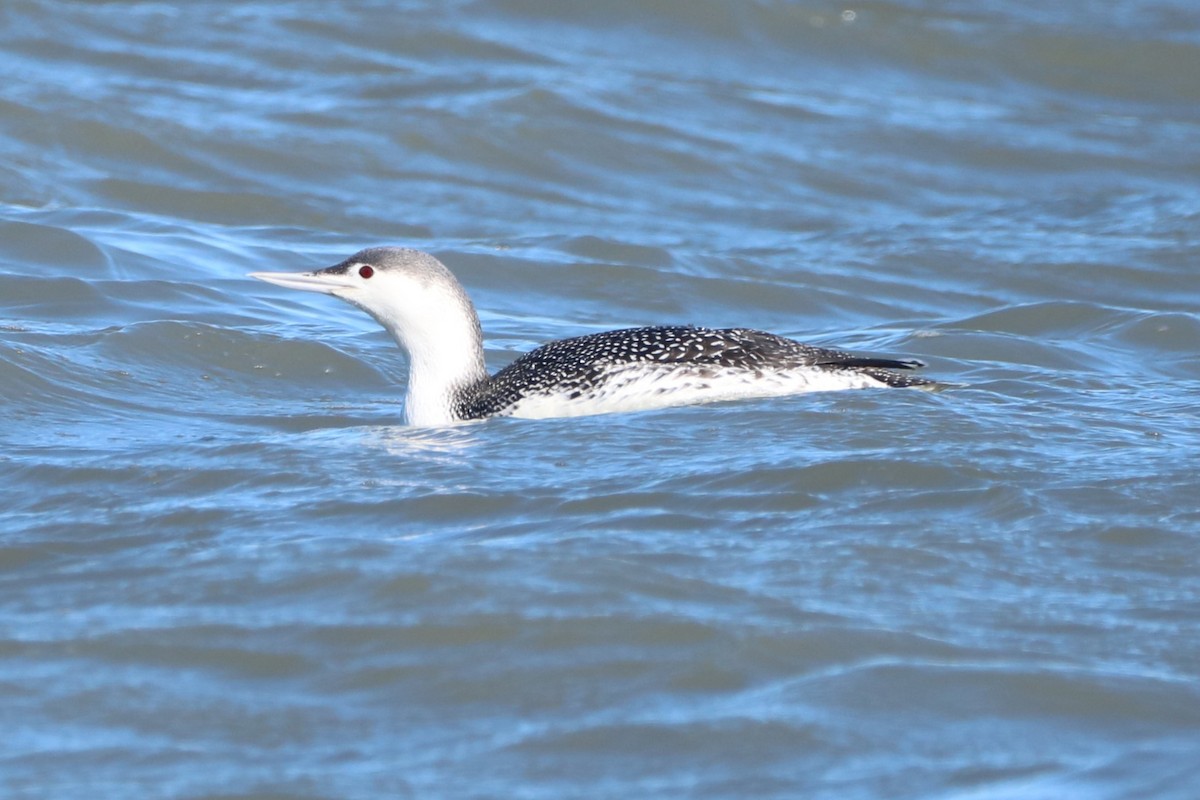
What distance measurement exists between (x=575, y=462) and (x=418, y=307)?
5.27 ft

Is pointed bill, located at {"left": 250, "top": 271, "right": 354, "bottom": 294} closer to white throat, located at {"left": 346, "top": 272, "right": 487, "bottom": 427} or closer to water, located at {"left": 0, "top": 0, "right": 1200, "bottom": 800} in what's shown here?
white throat, located at {"left": 346, "top": 272, "right": 487, "bottom": 427}

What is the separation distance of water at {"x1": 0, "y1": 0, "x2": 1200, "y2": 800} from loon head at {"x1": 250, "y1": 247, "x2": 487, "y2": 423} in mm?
371

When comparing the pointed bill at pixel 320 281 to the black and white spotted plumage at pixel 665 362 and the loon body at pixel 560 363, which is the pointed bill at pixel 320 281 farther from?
the black and white spotted plumage at pixel 665 362

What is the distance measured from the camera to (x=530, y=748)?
4.29 meters

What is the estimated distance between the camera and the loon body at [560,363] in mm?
7414

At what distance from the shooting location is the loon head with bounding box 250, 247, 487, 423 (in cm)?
780

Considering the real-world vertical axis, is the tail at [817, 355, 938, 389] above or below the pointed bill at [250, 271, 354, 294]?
below

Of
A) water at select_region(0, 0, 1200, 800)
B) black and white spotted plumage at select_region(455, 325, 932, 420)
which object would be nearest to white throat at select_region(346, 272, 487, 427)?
black and white spotted plumage at select_region(455, 325, 932, 420)

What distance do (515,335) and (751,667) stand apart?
538cm

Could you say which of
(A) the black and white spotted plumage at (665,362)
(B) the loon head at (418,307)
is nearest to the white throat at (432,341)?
(B) the loon head at (418,307)

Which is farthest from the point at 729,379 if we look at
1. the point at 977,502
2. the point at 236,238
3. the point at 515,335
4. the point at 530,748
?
the point at 236,238

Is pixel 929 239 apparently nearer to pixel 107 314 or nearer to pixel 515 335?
pixel 515 335

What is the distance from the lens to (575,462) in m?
6.55

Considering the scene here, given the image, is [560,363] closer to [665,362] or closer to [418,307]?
[665,362]
